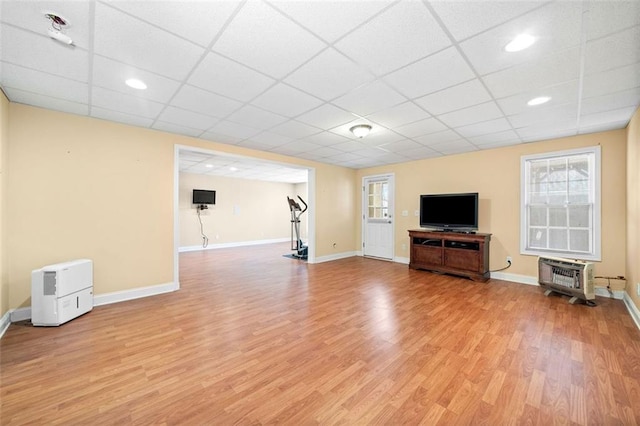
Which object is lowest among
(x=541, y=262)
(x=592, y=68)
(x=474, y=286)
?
(x=474, y=286)

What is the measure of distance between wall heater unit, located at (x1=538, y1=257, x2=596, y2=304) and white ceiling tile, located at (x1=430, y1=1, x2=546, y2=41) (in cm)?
364

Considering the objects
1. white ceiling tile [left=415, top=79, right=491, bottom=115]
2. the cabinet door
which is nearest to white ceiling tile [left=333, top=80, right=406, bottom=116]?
white ceiling tile [left=415, top=79, right=491, bottom=115]

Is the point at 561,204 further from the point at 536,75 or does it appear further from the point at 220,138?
the point at 220,138

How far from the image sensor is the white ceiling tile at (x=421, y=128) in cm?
353

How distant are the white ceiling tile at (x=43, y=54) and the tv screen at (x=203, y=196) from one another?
20.0 ft

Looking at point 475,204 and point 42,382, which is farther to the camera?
point 475,204

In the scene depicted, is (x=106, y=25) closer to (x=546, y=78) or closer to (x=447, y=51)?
(x=447, y=51)

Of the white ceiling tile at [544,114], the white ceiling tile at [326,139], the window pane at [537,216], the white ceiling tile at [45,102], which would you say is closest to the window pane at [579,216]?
the window pane at [537,216]

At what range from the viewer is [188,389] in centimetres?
180

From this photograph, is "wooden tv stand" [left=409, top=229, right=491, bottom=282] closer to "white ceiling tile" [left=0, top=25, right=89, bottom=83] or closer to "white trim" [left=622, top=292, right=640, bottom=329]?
"white trim" [left=622, top=292, right=640, bottom=329]

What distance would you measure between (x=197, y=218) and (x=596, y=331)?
920cm

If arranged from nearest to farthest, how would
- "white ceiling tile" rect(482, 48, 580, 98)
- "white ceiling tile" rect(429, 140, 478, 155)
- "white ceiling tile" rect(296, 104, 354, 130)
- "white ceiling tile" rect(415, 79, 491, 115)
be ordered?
1. "white ceiling tile" rect(482, 48, 580, 98)
2. "white ceiling tile" rect(415, 79, 491, 115)
3. "white ceiling tile" rect(296, 104, 354, 130)
4. "white ceiling tile" rect(429, 140, 478, 155)

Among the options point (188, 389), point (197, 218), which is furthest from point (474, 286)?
point (197, 218)

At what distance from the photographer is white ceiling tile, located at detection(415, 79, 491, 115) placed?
8.34 feet
